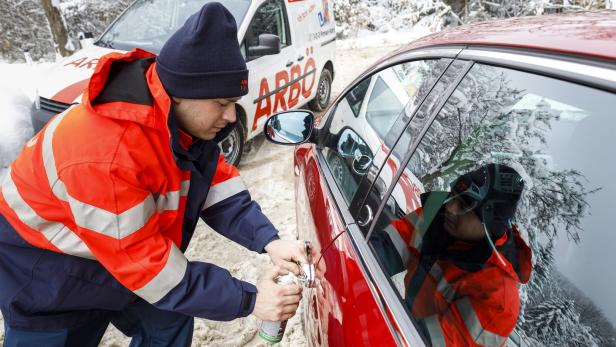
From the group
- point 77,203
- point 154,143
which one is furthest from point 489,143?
point 77,203

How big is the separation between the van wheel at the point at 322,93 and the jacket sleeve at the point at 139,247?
5.07 m

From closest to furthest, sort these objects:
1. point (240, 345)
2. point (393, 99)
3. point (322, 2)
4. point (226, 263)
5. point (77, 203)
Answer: point (77, 203), point (393, 99), point (240, 345), point (226, 263), point (322, 2)

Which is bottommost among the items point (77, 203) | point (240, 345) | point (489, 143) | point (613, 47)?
point (240, 345)

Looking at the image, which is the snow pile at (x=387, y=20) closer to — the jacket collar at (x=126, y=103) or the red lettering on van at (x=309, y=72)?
the red lettering on van at (x=309, y=72)

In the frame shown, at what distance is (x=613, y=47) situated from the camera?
738 mm

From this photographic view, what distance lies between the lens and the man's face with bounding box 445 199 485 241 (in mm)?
973

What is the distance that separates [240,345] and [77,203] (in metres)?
1.70

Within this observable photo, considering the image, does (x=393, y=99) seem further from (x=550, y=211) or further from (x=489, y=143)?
(x=550, y=211)

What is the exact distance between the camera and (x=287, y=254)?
57.2 inches

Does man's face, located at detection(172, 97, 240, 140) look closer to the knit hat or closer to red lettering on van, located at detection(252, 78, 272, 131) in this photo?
the knit hat

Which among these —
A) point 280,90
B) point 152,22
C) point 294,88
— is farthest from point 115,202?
point 294,88

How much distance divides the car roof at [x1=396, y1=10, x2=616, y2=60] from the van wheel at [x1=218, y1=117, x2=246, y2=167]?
306cm

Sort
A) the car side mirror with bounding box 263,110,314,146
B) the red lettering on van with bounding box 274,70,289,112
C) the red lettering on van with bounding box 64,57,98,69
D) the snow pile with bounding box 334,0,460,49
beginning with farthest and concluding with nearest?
the snow pile with bounding box 334,0,460,49, the red lettering on van with bounding box 274,70,289,112, the red lettering on van with bounding box 64,57,98,69, the car side mirror with bounding box 263,110,314,146

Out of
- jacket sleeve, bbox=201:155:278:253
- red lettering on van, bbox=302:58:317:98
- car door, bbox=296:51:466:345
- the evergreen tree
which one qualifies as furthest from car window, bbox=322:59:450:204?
red lettering on van, bbox=302:58:317:98
